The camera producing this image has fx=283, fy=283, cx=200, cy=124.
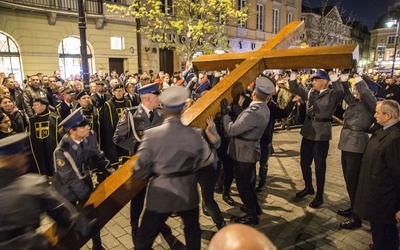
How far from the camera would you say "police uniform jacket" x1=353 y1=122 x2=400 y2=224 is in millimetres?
3025

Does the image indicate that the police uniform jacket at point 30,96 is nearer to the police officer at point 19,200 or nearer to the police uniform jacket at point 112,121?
the police uniform jacket at point 112,121

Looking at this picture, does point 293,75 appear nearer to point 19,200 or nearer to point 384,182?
point 384,182

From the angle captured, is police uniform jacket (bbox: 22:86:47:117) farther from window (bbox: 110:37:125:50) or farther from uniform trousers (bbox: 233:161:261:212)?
window (bbox: 110:37:125:50)

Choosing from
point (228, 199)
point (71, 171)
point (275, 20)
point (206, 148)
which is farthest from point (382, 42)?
point (71, 171)

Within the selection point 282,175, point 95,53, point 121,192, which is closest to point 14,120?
point 121,192

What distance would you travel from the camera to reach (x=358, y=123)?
4.12 m

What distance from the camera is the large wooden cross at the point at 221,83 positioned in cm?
244

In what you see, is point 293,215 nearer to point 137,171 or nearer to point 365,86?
point 365,86

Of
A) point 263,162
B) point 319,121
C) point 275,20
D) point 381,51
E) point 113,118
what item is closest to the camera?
point 319,121

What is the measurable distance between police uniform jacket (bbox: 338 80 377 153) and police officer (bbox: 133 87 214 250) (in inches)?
99.7

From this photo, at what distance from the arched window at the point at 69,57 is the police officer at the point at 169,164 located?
15.9 m

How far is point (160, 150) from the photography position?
255 cm

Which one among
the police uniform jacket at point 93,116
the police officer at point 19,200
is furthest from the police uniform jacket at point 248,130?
the police uniform jacket at point 93,116

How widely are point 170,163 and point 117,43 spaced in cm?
1793
